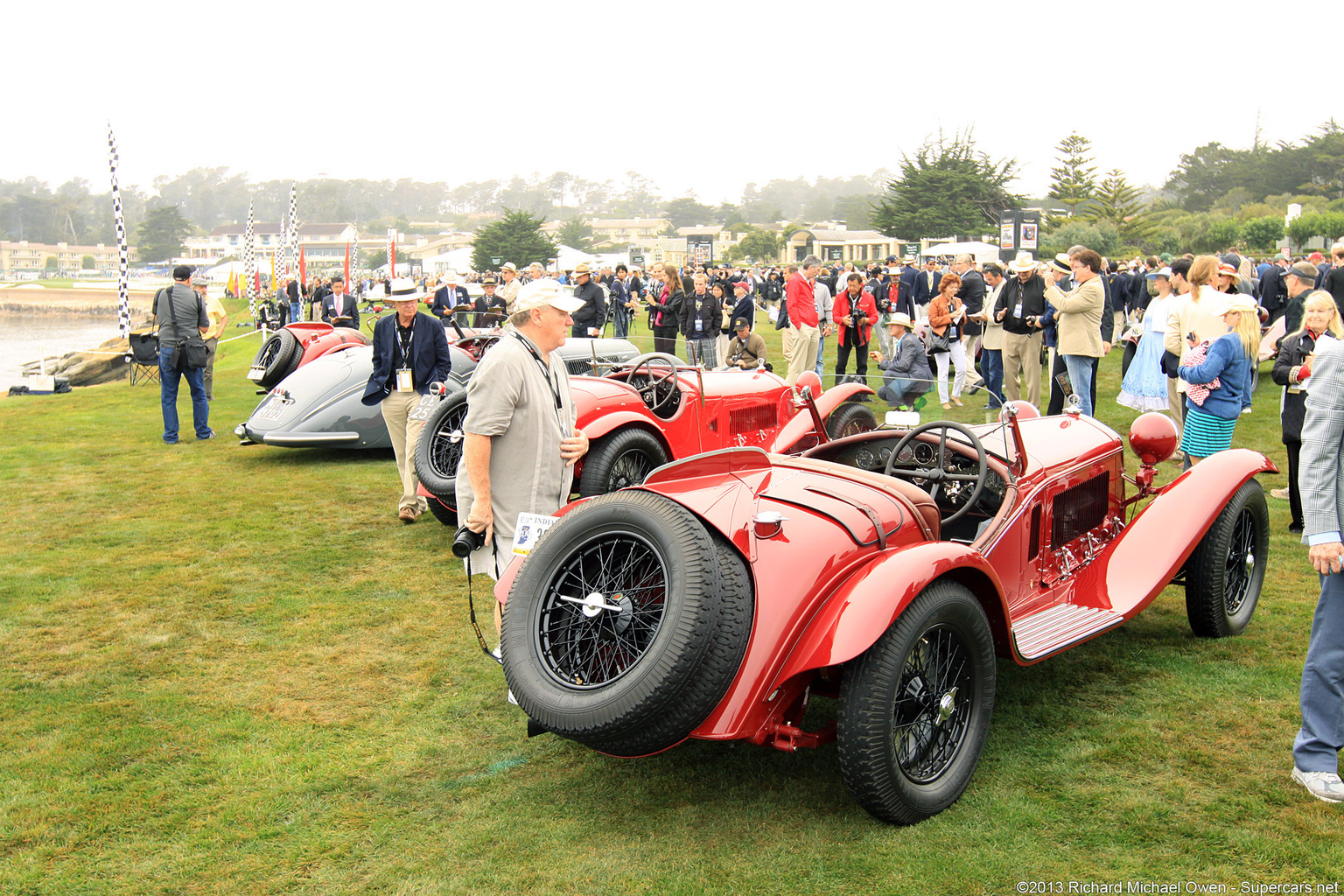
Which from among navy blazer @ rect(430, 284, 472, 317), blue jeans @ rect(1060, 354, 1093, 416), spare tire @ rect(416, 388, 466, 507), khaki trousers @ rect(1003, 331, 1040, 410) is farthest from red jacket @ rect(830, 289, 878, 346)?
spare tire @ rect(416, 388, 466, 507)

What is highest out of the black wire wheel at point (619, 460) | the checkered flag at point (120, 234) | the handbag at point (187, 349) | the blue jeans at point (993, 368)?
the checkered flag at point (120, 234)

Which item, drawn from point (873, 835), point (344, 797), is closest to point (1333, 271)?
point (873, 835)

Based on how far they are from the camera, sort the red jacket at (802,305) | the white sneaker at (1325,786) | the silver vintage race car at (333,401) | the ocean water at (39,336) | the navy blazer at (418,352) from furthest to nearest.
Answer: the ocean water at (39,336)
the red jacket at (802,305)
the silver vintage race car at (333,401)
the navy blazer at (418,352)
the white sneaker at (1325,786)

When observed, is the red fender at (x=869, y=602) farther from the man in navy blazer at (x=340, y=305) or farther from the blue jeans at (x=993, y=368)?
the man in navy blazer at (x=340, y=305)

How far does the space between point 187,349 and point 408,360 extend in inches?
188

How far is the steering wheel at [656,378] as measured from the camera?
7457 mm

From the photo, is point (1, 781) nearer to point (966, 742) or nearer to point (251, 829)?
point (251, 829)

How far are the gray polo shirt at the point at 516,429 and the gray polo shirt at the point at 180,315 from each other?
25.8 ft

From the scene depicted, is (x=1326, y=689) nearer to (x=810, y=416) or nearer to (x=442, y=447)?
(x=810, y=416)

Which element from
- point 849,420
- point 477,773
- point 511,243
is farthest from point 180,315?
point 511,243

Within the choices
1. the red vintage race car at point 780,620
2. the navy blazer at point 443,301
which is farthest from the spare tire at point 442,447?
the navy blazer at point 443,301

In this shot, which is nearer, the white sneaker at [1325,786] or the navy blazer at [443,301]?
the white sneaker at [1325,786]

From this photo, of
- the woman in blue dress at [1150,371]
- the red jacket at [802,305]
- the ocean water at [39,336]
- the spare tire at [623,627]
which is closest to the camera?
the spare tire at [623,627]

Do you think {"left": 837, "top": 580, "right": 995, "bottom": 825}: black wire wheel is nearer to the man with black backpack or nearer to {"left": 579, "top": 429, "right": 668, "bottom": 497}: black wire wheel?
{"left": 579, "top": 429, "right": 668, "bottom": 497}: black wire wheel
